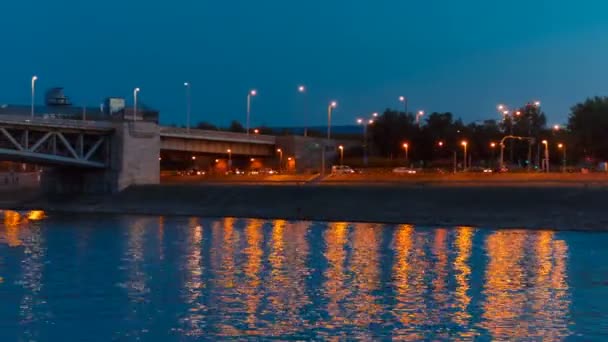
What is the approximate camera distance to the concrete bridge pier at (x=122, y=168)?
87306 mm

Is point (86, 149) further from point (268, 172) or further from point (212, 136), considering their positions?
point (268, 172)

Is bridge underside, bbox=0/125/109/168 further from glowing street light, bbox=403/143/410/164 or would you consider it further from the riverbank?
glowing street light, bbox=403/143/410/164

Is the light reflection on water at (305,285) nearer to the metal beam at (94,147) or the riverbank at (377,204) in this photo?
the riverbank at (377,204)

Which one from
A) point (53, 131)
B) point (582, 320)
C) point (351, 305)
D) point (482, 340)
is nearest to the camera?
point (482, 340)

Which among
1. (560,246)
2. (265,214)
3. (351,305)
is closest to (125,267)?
(351,305)

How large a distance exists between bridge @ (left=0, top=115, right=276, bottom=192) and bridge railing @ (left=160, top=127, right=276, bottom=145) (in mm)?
318

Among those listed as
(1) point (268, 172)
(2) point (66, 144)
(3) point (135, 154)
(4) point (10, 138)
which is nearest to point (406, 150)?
(1) point (268, 172)

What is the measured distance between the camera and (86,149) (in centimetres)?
8931

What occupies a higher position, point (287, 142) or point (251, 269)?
point (287, 142)

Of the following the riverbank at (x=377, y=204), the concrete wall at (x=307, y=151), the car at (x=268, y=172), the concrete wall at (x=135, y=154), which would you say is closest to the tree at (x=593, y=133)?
the concrete wall at (x=307, y=151)

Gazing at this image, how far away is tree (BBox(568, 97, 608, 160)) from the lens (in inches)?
4985

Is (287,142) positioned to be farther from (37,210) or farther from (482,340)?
(482,340)

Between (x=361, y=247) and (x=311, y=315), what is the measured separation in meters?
20.1

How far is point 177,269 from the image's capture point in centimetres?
3738
